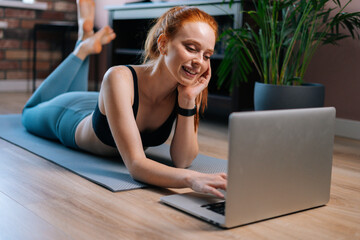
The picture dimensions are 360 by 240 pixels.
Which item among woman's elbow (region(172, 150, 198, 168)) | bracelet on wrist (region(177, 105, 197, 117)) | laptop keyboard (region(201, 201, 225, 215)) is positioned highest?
bracelet on wrist (region(177, 105, 197, 117))

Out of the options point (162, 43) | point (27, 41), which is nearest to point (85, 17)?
point (162, 43)

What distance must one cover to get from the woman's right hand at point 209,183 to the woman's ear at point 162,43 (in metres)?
0.48

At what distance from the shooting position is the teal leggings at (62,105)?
207 centimetres

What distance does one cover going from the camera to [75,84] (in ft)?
8.39

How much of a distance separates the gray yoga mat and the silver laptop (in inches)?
10.4

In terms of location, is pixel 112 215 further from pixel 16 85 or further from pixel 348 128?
pixel 16 85

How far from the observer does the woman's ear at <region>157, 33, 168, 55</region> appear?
152 cm

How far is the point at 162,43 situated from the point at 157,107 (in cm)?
29

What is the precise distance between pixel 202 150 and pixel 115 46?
6.82 feet

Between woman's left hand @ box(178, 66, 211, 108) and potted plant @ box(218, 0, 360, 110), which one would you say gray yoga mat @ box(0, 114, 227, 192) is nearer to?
woman's left hand @ box(178, 66, 211, 108)

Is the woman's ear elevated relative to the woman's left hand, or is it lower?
elevated

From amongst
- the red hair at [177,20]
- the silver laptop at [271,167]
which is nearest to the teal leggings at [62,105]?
the red hair at [177,20]

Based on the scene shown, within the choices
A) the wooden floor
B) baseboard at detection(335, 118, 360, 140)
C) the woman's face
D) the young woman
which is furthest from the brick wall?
the woman's face

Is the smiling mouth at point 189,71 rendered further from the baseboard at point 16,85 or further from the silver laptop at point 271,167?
the baseboard at point 16,85
